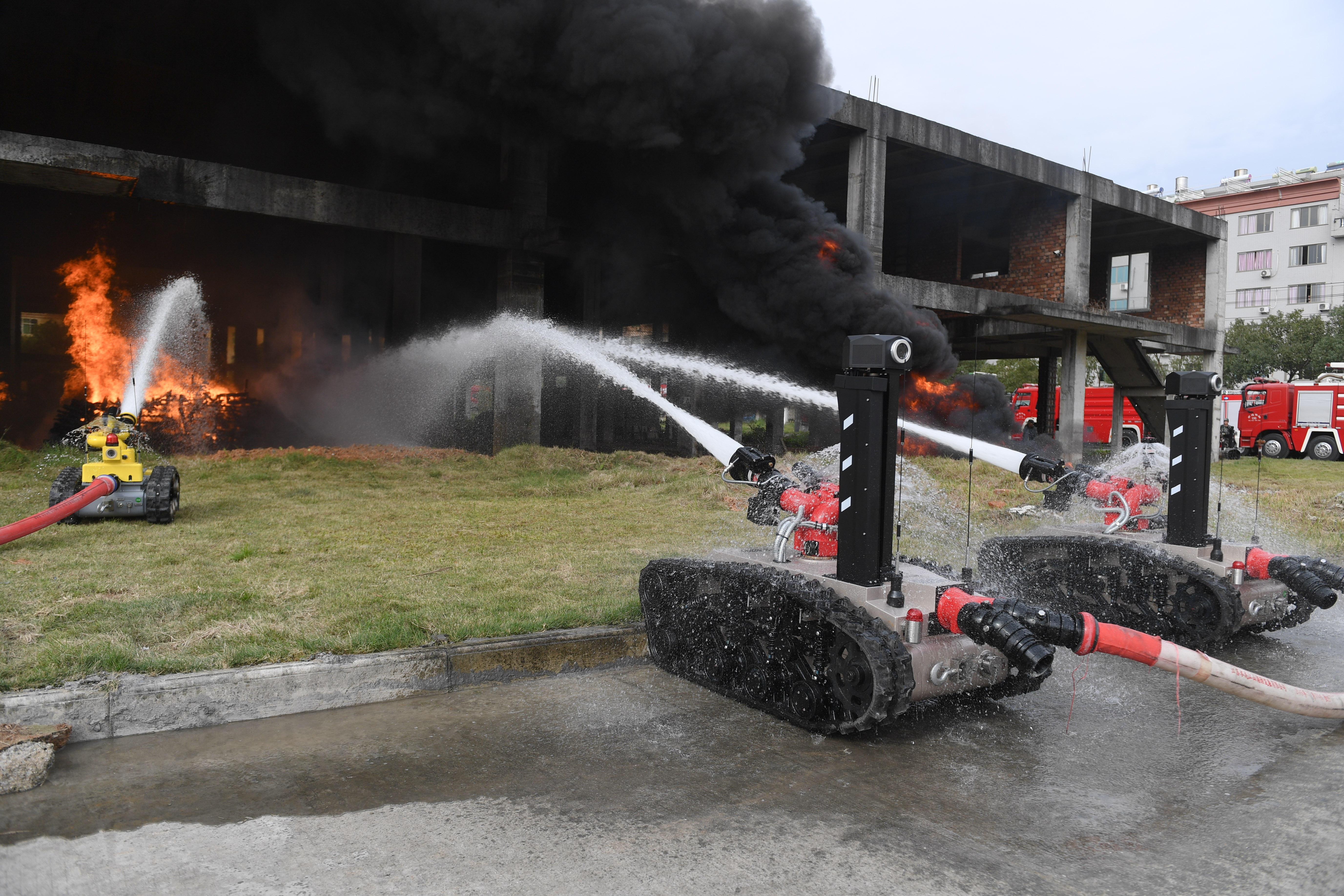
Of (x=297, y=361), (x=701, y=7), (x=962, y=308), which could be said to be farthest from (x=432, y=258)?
(x=962, y=308)

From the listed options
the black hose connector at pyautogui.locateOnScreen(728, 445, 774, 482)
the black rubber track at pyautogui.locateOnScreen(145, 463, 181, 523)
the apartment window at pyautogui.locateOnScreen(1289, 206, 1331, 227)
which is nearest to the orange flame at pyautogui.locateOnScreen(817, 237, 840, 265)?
the black rubber track at pyautogui.locateOnScreen(145, 463, 181, 523)

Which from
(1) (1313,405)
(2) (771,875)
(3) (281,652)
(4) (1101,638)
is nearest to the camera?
(2) (771,875)

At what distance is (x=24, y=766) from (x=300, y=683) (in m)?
1.24

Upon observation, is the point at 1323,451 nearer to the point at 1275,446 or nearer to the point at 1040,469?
the point at 1275,446

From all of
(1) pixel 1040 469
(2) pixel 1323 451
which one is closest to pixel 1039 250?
(2) pixel 1323 451

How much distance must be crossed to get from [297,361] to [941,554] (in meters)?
22.9

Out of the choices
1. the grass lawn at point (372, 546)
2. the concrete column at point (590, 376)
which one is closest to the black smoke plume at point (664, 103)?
the concrete column at point (590, 376)

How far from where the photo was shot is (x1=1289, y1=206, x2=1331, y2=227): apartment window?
54844 mm

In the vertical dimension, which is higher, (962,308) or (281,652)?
(962,308)

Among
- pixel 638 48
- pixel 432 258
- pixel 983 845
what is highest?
pixel 638 48

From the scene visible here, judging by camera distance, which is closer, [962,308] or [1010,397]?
[962,308]

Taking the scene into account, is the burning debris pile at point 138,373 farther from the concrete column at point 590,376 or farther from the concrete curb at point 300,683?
the concrete curb at point 300,683

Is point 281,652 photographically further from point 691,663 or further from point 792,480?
point 792,480

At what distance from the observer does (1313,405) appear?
90.8 feet
